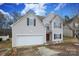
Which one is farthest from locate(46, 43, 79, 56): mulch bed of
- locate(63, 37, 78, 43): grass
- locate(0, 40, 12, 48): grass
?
locate(0, 40, 12, 48): grass

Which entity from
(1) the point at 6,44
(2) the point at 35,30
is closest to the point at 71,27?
(2) the point at 35,30

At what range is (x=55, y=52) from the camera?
245 centimetres

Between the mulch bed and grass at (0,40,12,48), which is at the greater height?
grass at (0,40,12,48)

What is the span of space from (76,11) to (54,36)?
0.35m

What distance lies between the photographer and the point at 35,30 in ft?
Answer: 8.07

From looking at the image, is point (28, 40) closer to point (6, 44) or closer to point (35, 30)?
point (35, 30)

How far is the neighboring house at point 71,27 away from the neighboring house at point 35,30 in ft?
0.14

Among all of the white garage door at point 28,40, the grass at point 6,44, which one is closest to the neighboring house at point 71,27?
the white garage door at point 28,40

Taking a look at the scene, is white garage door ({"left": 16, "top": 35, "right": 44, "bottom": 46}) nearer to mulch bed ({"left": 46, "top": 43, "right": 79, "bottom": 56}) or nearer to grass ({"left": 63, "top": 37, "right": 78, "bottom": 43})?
mulch bed ({"left": 46, "top": 43, "right": 79, "bottom": 56})

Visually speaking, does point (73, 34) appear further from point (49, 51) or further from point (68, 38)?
point (49, 51)

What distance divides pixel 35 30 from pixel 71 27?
1.27 ft

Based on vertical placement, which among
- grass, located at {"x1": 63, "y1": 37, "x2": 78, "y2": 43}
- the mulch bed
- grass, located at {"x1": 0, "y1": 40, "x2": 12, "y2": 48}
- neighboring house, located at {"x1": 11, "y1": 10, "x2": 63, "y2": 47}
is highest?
neighboring house, located at {"x1": 11, "y1": 10, "x2": 63, "y2": 47}

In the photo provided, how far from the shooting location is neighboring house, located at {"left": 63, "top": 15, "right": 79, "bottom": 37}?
2.45 metres

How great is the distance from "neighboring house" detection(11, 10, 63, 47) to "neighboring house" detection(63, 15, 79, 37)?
44 millimetres
